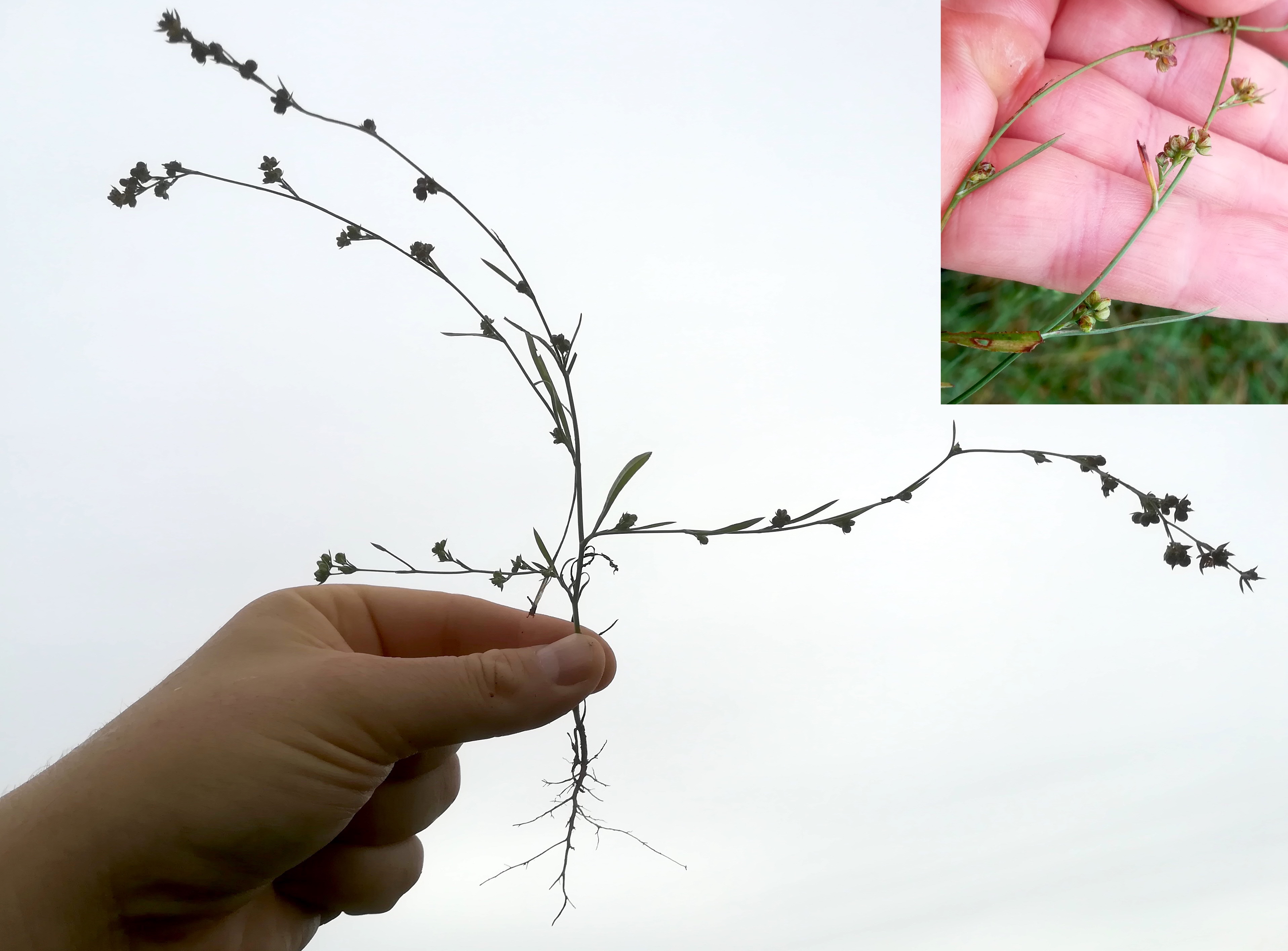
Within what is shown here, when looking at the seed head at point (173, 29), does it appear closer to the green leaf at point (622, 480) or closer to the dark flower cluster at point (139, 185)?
the dark flower cluster at point (139, 185)

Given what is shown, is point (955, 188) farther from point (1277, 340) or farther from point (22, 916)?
point (22, 916)

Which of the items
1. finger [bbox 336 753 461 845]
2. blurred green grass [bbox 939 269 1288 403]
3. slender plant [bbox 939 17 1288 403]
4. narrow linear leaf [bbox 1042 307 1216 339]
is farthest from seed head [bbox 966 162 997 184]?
finger [bbox 336 753 461 845]

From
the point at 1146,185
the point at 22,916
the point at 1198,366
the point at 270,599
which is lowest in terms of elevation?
the point at 22,916

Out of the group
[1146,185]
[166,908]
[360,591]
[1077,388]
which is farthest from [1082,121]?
[166,908]

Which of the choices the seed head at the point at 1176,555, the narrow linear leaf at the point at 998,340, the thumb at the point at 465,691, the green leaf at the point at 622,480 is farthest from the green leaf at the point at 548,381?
the narrow linear leaf at the point at 998,340

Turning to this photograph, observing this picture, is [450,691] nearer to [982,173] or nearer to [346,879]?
[346,879]

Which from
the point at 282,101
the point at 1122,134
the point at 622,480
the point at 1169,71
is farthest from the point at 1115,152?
the point at 282,101
